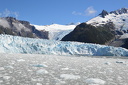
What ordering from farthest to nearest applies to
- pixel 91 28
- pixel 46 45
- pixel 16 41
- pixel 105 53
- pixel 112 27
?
pixel 112 27 → pixel 91 28 → pixel 105 53 → pixel 46 45 → pixel 16 41

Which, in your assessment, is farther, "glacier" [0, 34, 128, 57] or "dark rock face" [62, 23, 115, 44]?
"dark rock face" [62, 23, 115, 44]

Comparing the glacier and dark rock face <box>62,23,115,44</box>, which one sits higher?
dark rock face <box>62,23,115,44</box>

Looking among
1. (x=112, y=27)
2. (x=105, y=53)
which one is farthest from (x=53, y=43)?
(x=112, y=27)

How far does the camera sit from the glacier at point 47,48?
23239 millimetres

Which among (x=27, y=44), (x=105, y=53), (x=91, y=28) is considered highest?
(x=91, y=28)

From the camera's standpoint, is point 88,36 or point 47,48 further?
point 88,36

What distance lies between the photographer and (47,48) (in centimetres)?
2603

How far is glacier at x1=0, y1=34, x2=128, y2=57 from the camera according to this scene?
915 inches

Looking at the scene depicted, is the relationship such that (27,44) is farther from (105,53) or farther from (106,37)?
(106,37)

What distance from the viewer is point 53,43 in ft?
89.9

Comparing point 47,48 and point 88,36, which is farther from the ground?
point 88,36

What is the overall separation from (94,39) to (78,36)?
11.7 m

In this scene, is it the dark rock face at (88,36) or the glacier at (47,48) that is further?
the dark rock face at (88,36)

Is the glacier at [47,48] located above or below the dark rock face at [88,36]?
below
